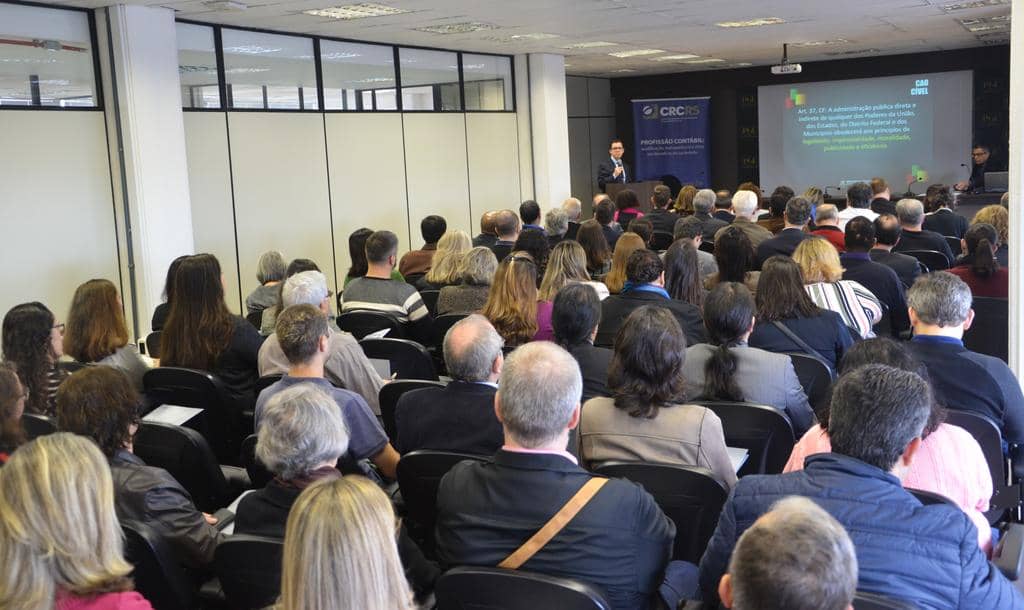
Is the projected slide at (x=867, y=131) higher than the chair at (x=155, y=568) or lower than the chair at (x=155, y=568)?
higher

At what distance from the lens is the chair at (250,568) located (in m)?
2.37

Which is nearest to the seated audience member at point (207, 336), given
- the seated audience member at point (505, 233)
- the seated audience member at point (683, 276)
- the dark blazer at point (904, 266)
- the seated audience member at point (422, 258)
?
the seated audience member at point (683, 276)

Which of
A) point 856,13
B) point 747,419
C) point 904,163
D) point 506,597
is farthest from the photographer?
point 904,163

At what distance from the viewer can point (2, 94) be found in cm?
707

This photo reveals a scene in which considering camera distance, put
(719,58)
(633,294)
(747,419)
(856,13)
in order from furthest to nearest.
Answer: (719,58) → (856,13) → (633,294) → (747,419)

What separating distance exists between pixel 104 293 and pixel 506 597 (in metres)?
3.11

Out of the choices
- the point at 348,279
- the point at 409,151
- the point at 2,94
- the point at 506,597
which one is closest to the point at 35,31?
the point at 2,94

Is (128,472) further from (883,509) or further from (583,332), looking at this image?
(883,509)

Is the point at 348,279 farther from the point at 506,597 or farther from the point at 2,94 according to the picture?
the point at 506,597

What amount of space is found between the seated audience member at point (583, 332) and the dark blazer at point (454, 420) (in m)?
0.75

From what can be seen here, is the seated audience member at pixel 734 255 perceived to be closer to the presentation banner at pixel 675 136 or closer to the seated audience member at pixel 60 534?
the seated audience member at pixel 60 534

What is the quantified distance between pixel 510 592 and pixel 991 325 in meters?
4.33

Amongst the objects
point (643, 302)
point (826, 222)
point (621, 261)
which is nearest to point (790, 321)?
point (643, 302)

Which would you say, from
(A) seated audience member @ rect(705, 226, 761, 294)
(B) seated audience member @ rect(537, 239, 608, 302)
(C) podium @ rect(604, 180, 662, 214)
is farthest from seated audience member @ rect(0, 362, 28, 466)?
(C) podium @ rect(604, 180, 662, 214)
